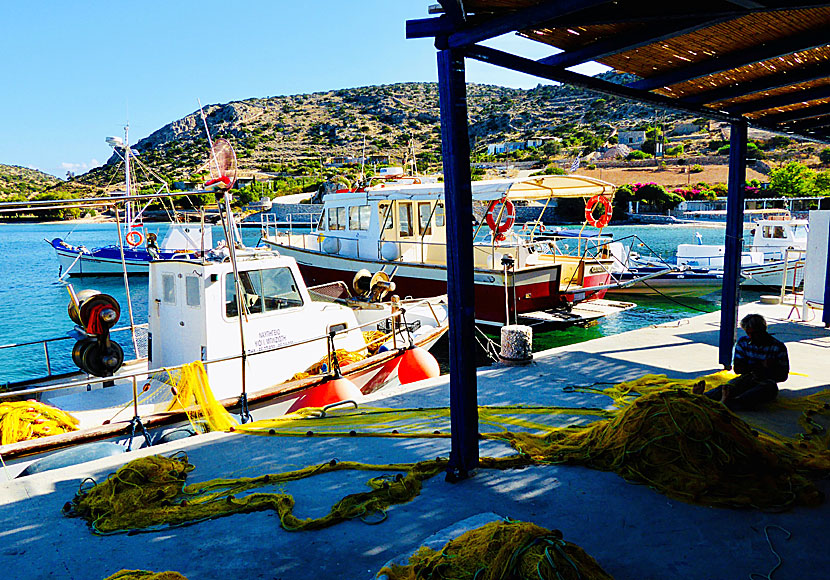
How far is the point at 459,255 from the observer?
402 centimetres

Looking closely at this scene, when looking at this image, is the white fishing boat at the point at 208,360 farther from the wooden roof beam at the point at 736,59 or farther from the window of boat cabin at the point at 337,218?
the window of boat cabin at the point at 337,218

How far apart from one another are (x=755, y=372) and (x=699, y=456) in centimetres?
205

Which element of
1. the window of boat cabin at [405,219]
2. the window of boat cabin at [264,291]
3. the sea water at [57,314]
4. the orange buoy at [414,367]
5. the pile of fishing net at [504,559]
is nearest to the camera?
the pile of fishing net at [504,559]

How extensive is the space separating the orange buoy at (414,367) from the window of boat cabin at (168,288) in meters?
3.63

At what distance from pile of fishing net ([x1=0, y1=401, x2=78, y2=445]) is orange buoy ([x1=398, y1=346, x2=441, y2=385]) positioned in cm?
461

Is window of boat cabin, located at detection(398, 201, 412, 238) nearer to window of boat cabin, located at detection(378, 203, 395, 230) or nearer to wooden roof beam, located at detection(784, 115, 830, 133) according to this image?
window of boat cabin, located at detection(378, 203, 395, 230)

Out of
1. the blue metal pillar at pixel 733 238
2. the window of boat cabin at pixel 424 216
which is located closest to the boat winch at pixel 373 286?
the window of boat cabin at pixel 424 216

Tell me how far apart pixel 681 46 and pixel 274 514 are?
15.3 ft

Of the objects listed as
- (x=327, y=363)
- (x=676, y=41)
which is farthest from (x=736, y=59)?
(x=327, y=363)

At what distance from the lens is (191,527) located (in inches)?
147

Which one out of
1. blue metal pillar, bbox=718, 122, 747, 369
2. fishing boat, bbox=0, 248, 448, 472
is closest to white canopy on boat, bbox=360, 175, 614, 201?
fishing boat, bbox=0, 248, 448, 472

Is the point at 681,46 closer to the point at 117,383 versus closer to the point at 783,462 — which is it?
the point at 783,462

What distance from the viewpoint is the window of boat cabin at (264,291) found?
8.11 meters

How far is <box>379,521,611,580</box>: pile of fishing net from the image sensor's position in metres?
2.43
